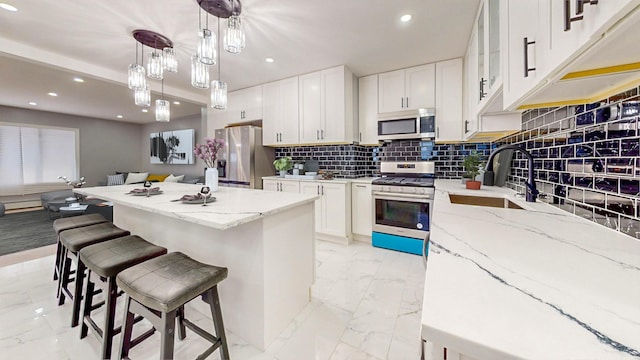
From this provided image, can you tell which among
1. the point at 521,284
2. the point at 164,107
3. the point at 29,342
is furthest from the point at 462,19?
the point at 29,342

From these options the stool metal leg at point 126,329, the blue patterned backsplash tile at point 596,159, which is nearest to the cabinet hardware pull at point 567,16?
the blue patterned backsplash tile at point 596,159

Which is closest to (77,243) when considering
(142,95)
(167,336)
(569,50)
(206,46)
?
(167,336)

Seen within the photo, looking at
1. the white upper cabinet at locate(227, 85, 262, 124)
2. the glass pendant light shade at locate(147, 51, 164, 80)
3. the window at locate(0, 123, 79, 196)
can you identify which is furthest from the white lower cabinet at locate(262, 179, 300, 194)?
the window at locate(0, 123, 79, 196)

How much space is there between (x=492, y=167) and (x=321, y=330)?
2.31m

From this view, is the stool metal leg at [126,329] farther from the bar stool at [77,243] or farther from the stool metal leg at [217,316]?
the bar stool at [77,243]

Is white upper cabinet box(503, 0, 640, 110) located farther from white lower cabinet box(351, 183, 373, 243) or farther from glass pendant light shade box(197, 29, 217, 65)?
white lower cabinet box(351, 183, 373, 243)

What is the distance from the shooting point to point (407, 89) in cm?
321

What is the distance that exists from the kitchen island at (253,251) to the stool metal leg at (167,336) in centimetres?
43

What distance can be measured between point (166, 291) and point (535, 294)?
126 cm

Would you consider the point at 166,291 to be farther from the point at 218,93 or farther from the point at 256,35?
the point at 256,35

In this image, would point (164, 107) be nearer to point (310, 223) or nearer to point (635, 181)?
point (310, 223)

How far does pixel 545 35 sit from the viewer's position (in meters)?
0.78

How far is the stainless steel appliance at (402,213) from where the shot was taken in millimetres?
2779

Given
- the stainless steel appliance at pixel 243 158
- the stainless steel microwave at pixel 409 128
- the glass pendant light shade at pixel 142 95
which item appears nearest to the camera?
the glass pendant light shade at pixel 142 95
